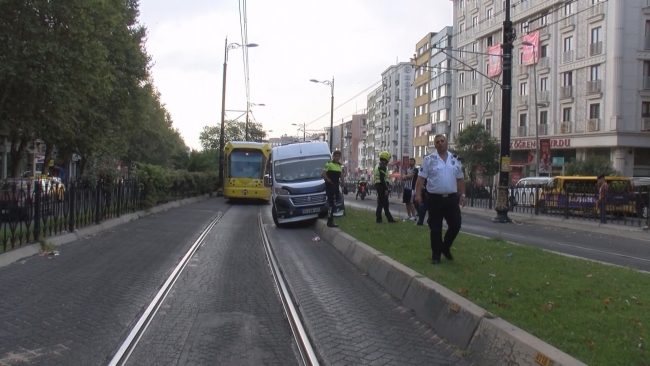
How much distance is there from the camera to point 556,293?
A: 6.18 metres

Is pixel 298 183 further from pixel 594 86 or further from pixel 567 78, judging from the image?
pixel 567 78

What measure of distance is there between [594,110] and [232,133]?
242 feet

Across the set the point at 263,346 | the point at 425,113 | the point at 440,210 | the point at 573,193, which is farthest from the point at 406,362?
the point at 425,113

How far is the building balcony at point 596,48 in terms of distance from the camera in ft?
133

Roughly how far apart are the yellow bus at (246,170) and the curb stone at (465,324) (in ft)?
76.8

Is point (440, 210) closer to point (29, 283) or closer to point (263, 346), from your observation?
point (263, 346)

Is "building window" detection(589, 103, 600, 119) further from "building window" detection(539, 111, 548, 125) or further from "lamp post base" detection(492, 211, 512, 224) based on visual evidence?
"lamp post base" detection(492, 211, 512, 224)

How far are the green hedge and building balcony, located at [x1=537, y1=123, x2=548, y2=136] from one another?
26145mm

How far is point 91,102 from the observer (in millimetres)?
26922

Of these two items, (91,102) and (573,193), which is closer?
(573,193)

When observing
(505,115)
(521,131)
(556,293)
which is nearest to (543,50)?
(521,131)

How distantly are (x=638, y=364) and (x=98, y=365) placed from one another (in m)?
4.11

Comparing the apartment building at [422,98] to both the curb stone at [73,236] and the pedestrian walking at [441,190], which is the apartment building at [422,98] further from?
the pedestrian walking at [441,190]

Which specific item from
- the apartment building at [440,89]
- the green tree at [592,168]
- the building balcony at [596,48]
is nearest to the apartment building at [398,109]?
the apartment building at [440,89]
